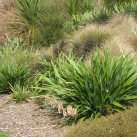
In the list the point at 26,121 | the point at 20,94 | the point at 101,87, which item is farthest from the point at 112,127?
the point at 20,94

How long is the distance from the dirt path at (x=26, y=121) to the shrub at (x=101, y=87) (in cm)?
50

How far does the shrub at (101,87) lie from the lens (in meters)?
7.50

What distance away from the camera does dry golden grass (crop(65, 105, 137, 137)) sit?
5.91 meters

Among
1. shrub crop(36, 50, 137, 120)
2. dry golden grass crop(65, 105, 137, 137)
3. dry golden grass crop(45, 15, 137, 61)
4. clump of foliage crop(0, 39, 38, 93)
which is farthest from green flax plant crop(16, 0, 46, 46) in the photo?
dry golden grass crop(65, 105, 137, 137)

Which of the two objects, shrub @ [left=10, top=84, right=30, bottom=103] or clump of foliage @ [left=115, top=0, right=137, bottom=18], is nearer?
shrub @ [left=10, top=84, right=30, bottom=103]

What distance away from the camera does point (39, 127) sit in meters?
7.50

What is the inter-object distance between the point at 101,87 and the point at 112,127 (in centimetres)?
146

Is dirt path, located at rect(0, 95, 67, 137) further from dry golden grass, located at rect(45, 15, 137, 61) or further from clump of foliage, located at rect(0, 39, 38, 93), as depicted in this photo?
dry golden grass, located at rect(45, 15, 137, 61)

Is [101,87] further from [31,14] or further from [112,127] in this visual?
[31,14]

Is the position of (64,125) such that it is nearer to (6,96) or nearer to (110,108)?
(110,108)

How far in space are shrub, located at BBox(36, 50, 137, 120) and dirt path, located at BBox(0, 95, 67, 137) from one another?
1.65ft

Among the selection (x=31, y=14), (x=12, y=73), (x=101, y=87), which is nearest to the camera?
(x=101, y=87)

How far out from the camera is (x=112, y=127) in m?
6.11

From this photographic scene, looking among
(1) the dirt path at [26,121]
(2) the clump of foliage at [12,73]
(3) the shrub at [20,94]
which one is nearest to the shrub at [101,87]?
(1) the dirt path at [26,121]
